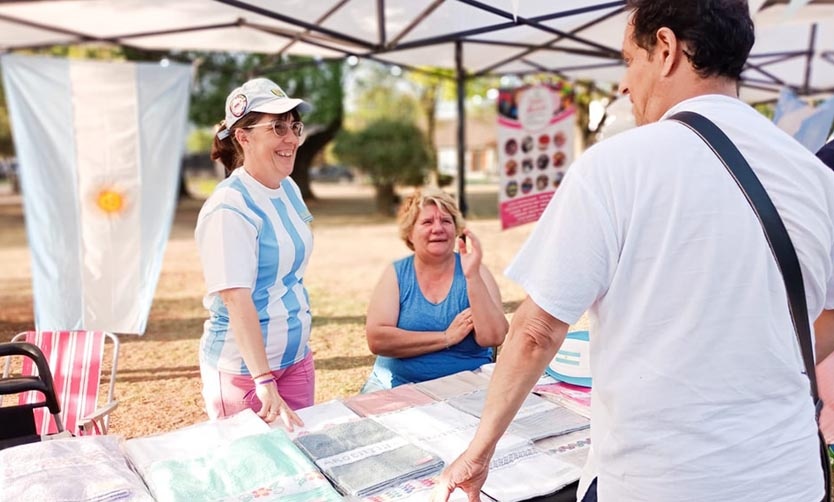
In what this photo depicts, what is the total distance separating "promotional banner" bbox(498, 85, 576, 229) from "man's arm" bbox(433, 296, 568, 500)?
5.43m

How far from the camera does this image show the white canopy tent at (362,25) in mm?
4078

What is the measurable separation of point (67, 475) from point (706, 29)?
1.45m

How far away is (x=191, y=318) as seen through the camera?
214 inches

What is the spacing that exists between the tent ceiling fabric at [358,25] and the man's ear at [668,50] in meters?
2.76

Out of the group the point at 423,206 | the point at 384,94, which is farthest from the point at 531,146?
the point at 384,94

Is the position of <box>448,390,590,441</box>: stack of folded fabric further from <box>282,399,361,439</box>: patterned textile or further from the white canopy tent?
the white canopy tent

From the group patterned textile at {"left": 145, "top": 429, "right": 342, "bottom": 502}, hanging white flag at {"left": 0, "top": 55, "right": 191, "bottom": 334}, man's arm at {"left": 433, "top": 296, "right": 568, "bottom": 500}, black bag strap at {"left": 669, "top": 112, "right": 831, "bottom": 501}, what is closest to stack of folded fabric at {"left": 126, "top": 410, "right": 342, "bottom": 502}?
patterned textile at {"left": 145, "top": 429, "right": 342, "bottom": 502}

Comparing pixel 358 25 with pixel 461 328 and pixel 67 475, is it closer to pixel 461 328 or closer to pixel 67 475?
pixel 461 328

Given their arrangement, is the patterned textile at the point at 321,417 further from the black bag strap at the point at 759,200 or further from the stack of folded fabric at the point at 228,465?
the black bag strap at the point at 759,200

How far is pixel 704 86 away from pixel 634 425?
0.52m

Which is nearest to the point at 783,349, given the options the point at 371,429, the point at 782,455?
the point at 782,455

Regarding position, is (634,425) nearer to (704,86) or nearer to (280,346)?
(704,86)

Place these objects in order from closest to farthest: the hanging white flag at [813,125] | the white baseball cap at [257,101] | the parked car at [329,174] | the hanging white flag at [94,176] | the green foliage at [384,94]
Result: the white baseball cap at [257,101]
the hanging white flag at [94,176]
the hanging white flag at [813,125]
the green foliage at [384,94]
the parked car at [329,174]

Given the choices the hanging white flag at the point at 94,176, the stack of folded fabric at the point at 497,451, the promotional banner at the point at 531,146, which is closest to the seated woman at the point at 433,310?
the stack of folded fabric at the point at 497,451
